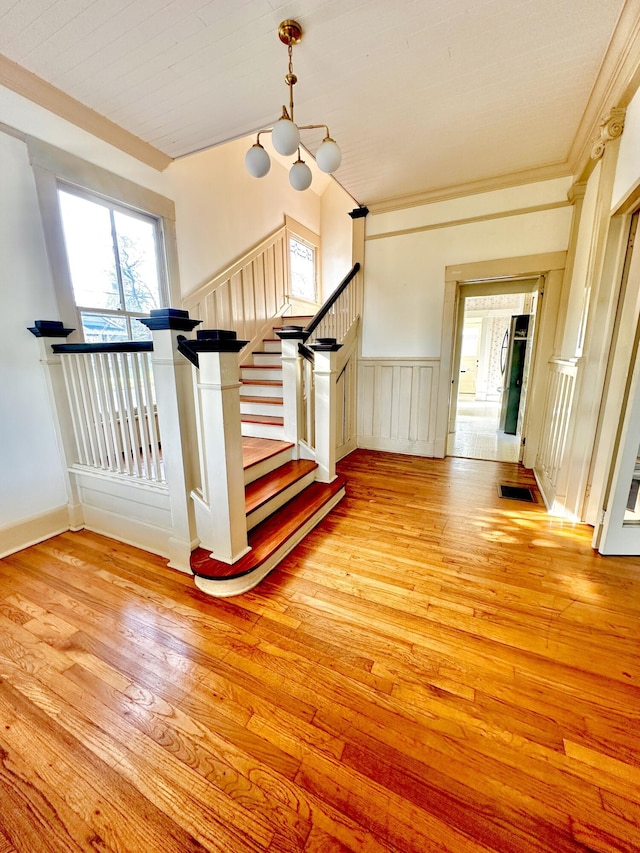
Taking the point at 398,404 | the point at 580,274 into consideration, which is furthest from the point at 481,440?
the point at 580,274

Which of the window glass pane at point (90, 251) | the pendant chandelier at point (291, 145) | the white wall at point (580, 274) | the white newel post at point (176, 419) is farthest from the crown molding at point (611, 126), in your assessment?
the window glass pane at point (90, 251)

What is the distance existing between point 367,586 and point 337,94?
10.1 ft

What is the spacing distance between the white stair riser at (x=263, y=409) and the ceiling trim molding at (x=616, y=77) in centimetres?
297

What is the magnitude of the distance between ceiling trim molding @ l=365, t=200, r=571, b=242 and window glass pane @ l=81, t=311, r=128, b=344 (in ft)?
9.64

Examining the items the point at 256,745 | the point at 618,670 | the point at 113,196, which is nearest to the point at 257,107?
the point at 113,196

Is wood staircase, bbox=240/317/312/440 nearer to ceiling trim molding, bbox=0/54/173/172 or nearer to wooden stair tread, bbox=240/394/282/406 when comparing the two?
wooden stair tread, bbox=240/394/282/406

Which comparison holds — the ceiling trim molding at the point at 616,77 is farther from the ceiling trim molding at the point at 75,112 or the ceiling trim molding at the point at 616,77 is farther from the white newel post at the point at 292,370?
the ceiling trim molding at the point at 75,112

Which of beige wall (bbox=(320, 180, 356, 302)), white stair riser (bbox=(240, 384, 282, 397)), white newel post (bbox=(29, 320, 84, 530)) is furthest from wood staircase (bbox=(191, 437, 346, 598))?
beige wall (bbox=(320, 180, 356, 302))

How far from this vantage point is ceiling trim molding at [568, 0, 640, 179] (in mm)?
1650

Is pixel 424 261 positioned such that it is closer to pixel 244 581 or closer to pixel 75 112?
pixel 75 112

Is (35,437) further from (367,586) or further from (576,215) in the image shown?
(576,215)

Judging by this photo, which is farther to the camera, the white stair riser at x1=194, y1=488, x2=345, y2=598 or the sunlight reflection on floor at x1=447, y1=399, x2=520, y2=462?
the sunlight reflection on floor at x1=447, y1=399, x2=520, y2=462

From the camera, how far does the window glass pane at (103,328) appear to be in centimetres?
241

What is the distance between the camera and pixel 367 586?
176cm
